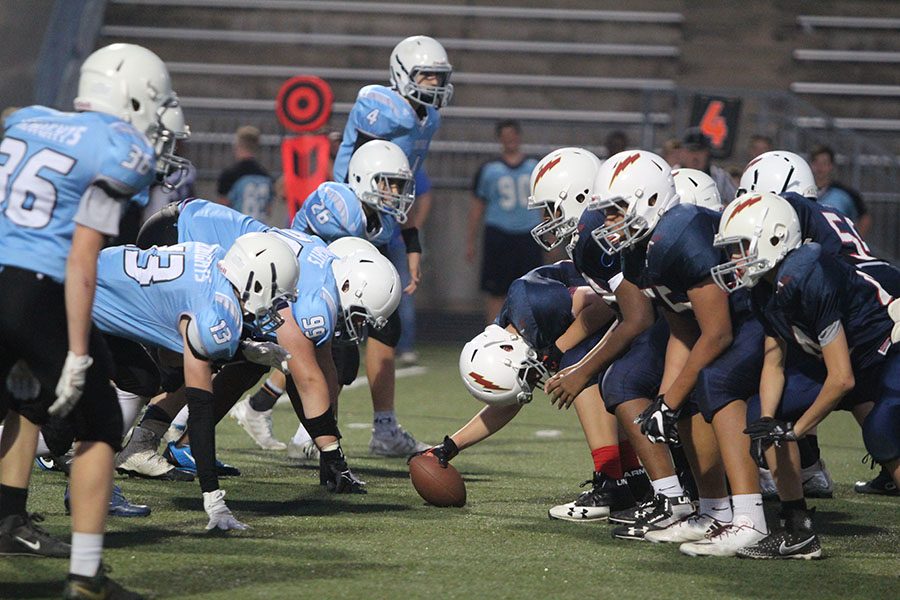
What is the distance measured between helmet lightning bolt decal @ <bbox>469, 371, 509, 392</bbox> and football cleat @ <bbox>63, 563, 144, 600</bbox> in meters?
1.90

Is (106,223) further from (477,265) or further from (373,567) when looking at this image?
(477,265)

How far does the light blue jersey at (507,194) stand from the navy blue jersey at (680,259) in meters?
6.67

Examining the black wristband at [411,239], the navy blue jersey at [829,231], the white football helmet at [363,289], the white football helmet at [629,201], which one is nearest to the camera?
the white football helmet at [629,201]

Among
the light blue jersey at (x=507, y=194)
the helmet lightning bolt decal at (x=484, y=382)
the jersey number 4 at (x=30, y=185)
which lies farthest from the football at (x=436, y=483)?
the light blue jersey at (x=507, y=194)

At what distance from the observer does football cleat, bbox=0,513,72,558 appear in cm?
417

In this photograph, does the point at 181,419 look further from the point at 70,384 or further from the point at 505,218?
the point at 505,218

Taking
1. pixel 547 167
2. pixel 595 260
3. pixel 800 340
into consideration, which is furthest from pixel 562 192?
pixel 800 340

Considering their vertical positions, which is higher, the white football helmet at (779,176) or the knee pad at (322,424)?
the white football helmet at (779,176)

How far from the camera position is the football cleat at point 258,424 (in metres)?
6.79

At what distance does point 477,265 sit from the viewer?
13.5m

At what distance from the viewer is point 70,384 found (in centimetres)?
355

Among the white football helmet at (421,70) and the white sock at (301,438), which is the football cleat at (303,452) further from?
the white football helmet at (421,70)

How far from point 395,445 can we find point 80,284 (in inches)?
130

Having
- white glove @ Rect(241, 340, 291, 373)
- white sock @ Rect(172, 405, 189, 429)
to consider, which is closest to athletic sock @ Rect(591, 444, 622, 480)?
white glove @ Rect(241, 340, 291, 373)
